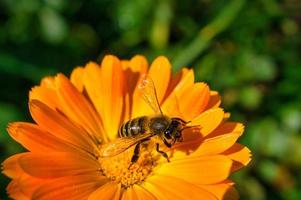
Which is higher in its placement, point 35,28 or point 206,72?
point 35,28

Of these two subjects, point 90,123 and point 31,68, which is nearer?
point 90,123

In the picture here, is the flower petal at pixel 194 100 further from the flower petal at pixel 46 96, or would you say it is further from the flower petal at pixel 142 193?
the flower petal at pixel 46 96

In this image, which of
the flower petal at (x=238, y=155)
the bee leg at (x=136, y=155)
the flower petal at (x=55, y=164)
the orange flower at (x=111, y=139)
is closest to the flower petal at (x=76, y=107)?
the orange flower at (x=111, y=139)

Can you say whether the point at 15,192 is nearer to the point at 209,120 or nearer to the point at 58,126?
the point at 58,126

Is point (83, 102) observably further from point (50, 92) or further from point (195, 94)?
point (195, 94)

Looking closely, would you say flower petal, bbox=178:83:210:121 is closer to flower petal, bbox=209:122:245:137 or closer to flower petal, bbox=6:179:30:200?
flower petal, bbox=209:122:245:137

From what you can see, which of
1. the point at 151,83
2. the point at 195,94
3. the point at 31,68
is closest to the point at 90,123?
the point at 151,83
